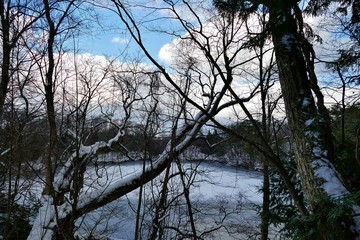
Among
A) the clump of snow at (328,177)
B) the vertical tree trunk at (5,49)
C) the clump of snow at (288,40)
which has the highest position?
the vertical tree trunk at (5,49)

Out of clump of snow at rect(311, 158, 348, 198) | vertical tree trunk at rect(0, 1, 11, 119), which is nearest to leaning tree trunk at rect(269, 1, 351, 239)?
clump of snow at rect(311, 158, 348, 198)

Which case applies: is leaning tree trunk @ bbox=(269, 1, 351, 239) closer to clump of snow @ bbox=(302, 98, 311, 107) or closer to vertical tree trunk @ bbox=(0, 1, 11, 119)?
clump of snow @ bbox=(302, 98, 311, 107)

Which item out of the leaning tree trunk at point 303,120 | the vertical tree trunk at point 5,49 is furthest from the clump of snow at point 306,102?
the vertical tree trunk at point 5,49

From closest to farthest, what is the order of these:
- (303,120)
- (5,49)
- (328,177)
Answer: (328,177)
(303,120)
(5,49)

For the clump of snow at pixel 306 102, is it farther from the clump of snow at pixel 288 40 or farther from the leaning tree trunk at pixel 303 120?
the clump of snow at pixel 288 40

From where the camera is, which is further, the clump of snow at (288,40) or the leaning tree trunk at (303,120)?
the clump of snow at (288,40)

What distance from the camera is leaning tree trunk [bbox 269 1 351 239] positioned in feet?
8.51

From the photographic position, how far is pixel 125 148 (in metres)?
8.56

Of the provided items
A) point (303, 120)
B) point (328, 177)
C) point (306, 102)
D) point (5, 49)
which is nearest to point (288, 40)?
point (306, 102)

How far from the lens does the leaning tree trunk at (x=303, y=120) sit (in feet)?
8.51

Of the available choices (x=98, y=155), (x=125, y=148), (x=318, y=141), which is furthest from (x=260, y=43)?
(x=125, y=148)

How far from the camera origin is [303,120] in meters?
2.96

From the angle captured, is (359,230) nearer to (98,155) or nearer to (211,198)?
(98,155)

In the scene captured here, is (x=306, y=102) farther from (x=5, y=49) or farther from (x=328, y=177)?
(x=5, y=49)
